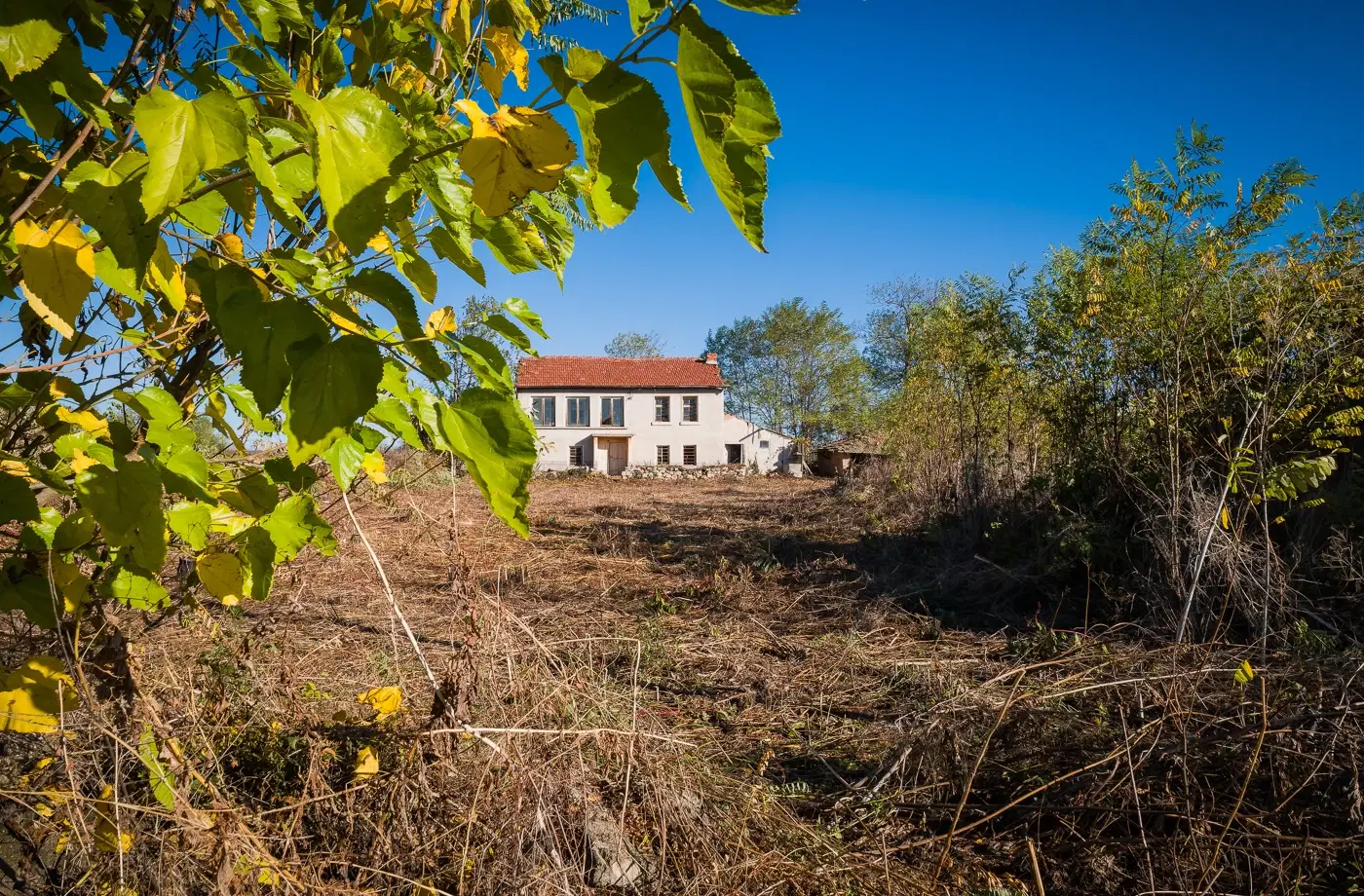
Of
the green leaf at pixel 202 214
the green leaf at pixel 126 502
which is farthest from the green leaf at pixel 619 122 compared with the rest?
the green leaf at pixel 126 502

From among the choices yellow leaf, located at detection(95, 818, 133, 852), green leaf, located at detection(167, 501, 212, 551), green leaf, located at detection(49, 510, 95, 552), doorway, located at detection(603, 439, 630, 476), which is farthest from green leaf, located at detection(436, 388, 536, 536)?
doorway, located at detection(603, 439, 630, 476)

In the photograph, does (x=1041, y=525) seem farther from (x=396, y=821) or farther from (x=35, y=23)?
(x=35, y=23)

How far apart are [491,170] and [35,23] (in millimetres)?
509

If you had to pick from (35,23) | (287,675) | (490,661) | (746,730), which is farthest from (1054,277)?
(35,23)

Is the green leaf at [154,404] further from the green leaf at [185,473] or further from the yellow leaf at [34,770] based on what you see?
the yellow leaf at [34,770]

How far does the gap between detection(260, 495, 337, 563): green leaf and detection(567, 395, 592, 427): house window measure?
3328 cm

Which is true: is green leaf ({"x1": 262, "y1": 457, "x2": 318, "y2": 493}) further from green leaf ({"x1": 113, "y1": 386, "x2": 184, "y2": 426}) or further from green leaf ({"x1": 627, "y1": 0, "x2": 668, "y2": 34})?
green leaf ({"x1": 627, "y1": 0, "x2": 668, "y2": 34})

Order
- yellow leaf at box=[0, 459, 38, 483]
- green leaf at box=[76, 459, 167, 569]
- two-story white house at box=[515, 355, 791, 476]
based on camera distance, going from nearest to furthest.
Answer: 1. green leaf at box=[76, 459, 167, 569]
2. yellow leaf at box=[0, 459, 38, 483]
3. two-story white house at box=[515, 355, 791, 476]

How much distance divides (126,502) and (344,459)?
0.91 ft

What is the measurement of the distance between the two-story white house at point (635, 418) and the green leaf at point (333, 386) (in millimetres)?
33184

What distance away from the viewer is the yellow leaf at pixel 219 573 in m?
1.19

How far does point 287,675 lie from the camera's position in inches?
85.1

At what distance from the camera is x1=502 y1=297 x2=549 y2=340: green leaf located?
3.56 ft

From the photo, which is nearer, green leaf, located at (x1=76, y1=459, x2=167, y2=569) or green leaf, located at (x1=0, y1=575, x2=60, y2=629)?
green leaf, located at (x1=76, y1=459, x2=167, y2=569)
